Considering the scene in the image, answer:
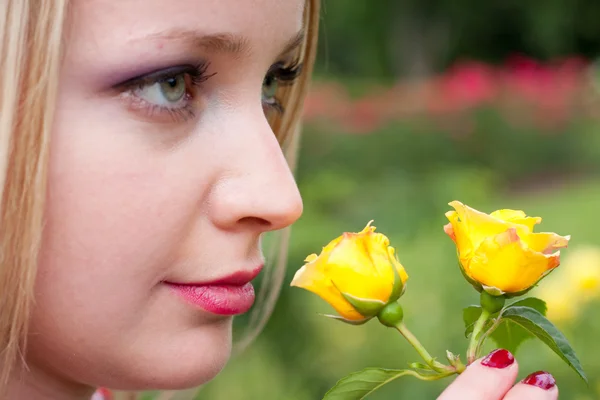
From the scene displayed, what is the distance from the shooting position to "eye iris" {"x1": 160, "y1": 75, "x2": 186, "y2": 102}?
1214 mm

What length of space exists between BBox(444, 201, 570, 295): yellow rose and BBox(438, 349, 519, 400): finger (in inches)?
3.5

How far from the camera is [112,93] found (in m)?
1.17

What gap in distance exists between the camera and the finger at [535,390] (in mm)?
1049

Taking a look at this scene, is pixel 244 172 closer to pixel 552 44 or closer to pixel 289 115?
pixel 289 115

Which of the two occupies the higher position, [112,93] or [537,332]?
[112,93]

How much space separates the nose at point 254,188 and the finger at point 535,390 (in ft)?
1.18

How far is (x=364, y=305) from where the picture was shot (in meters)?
1.06

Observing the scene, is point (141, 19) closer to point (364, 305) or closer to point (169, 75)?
point (169, 75)

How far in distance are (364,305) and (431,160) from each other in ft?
27.4

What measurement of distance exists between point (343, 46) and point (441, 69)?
2.08m

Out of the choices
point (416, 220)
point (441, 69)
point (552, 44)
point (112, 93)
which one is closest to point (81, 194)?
point (112, 93)

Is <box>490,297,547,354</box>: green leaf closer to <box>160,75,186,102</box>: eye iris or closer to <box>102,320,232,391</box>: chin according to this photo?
<box>102,320,232,391</box>: chin

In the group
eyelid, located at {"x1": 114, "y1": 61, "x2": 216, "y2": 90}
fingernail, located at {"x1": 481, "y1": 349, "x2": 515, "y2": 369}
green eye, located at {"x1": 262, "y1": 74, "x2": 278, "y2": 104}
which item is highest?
eyelid, located at {"x1": 114, "y1": 61, "x2": 216, "y2": 90}

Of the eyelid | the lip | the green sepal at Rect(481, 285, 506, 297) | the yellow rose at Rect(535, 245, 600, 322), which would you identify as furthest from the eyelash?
the yellow rose at Rect(535, 245, 600, 322)
